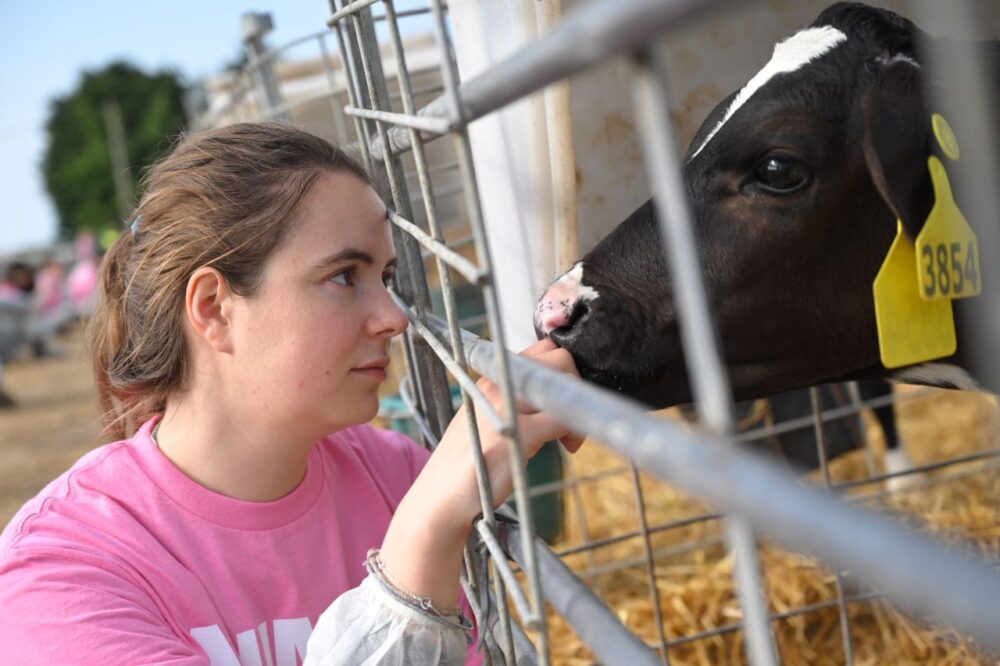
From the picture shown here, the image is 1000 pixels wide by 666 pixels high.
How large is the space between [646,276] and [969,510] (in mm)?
1626

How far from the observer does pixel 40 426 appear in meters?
7.80

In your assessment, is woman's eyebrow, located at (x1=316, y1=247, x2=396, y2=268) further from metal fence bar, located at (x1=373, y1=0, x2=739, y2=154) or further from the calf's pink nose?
metal fence bar, located at (x1=373, y1=0, x2=739, y2=154)

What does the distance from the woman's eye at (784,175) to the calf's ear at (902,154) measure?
10 cm

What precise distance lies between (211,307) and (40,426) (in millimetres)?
7158

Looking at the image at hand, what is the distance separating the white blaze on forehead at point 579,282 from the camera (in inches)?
61.8

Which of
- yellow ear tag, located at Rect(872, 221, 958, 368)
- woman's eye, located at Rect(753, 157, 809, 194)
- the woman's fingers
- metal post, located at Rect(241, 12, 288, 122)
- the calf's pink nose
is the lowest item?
the woman's fingers

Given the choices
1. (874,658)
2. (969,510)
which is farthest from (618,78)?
(969,510)

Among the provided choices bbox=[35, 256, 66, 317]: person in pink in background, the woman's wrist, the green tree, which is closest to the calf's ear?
the woman's wrist

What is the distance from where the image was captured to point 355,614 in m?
1.03

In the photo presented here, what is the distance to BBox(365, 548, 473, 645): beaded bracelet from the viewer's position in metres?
1.02

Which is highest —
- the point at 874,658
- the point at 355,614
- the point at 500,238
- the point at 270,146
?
the point at 270,146

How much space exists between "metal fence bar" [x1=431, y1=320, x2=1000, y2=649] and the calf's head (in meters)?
1.01

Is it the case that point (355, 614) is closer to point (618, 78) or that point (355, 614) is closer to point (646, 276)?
point (646, 276)

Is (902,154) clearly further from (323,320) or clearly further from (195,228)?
(195,228)
